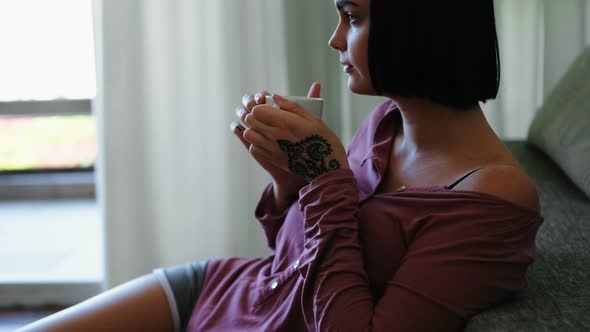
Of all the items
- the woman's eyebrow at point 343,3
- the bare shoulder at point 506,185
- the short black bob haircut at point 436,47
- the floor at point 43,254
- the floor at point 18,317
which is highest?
the woman's eyebrow at point 343,3

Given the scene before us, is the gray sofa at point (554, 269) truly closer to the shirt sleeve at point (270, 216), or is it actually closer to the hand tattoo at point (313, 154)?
the hand tattoo at point (313, 154)

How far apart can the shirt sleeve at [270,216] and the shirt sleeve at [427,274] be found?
32 cm

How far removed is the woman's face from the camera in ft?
3.14

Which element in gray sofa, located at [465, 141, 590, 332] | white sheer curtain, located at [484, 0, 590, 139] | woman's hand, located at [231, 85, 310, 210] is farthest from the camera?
white sheer curtain, located at [484, 0, 590, 139]

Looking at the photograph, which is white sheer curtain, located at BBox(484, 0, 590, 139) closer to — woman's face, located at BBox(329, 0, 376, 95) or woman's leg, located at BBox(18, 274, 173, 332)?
woman's face, located at BBox(329, 0, 376, 95)

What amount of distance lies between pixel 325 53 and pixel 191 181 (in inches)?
22.5

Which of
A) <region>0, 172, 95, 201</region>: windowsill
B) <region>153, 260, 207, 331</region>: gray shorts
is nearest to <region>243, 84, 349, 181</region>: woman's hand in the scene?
<region>153, 260, 207, 331</region>: gray shorts

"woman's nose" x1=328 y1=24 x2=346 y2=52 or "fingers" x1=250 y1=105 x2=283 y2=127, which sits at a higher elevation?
"woman's nose" x1=328 y1=24 x2=346 y2=52

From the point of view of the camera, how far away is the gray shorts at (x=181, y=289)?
121cm

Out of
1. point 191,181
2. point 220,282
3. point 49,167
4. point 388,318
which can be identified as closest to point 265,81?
point 191,181

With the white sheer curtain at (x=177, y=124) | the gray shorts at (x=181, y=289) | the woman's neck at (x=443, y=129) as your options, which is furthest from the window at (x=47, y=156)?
the woman's neck at (x=443, y=129)

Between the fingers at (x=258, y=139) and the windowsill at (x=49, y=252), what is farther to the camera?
the windowsill at (x=49, y=252)

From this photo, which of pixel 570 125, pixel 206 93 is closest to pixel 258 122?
pixel 570 125

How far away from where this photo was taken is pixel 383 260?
95cm
